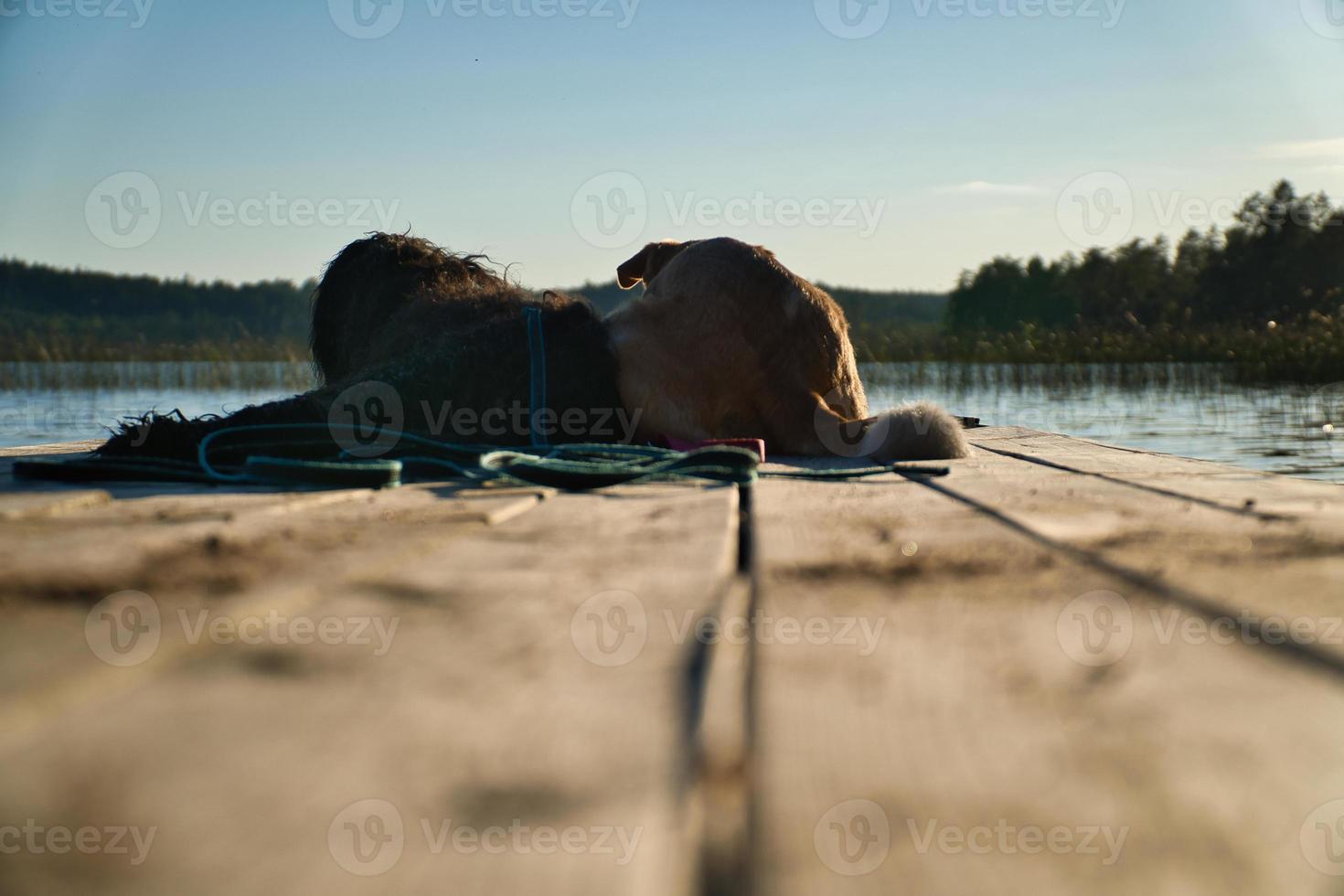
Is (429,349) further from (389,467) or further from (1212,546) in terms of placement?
(1212,546)

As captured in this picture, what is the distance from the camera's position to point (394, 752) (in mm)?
881

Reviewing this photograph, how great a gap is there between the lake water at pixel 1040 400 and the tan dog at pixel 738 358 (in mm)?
1785

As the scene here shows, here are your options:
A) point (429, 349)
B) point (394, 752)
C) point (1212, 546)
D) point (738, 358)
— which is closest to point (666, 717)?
point (394, 752)

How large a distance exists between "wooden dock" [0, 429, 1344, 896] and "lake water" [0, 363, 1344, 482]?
2.96 meters

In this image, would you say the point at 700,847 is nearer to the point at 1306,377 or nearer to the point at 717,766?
the point at 717,766

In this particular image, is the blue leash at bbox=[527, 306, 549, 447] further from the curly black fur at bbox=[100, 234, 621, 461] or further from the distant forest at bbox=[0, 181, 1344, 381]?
the distant forest at bbox=[0, 181, 1344, 381]

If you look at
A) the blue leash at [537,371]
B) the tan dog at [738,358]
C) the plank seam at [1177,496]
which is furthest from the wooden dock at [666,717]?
the tan dog at [738,358]

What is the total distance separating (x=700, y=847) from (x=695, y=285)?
4206 millimetres

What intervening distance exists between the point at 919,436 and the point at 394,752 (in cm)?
365

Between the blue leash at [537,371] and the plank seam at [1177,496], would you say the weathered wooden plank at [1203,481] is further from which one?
the blue leash at [537,371]

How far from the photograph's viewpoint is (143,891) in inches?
26.7

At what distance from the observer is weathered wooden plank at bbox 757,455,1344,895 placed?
0.73 meters

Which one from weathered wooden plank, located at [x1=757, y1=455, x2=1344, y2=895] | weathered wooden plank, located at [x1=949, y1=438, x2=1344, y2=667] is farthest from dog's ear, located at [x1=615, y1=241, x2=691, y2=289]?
weathered wooden plank, located at [x1=757, y1=455, x2=1344, y2=895]

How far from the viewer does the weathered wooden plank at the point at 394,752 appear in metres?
0.71
